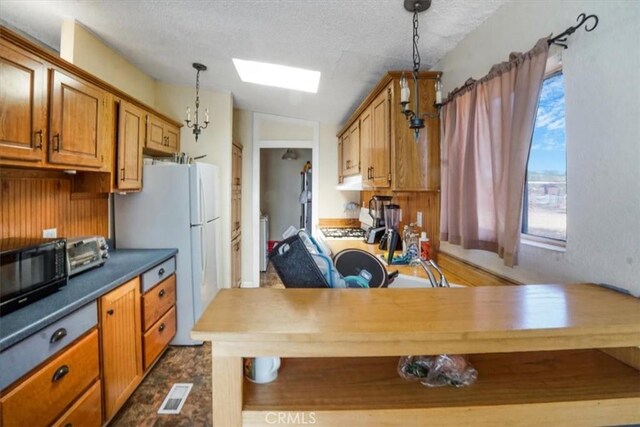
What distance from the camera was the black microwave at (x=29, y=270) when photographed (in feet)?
4.17

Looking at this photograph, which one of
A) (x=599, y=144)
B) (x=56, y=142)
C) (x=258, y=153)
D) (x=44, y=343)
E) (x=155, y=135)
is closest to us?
(x=599, y=144)

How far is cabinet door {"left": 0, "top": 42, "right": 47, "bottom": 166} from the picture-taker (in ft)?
4.67

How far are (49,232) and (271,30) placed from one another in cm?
203

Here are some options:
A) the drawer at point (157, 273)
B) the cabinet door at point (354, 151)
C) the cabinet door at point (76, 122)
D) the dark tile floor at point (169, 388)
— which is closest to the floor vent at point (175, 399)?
the dark tile floor at point (169, 388)

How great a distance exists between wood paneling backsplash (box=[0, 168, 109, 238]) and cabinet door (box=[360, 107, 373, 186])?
2312 millimetres

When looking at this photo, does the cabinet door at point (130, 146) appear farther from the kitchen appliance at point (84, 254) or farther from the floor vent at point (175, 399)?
the floor vent at point (175, 399)

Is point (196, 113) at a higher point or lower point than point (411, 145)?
higher

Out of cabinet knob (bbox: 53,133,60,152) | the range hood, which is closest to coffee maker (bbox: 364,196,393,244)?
the range hood

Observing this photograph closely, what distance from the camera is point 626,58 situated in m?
1.00

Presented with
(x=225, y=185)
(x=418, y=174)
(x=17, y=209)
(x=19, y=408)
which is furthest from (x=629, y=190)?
(x=225, y=185)

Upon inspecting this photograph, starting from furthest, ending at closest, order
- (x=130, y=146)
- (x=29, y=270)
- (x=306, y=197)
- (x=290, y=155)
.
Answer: (x=290, y=155) → (x=306, y=197) → (x=130, y=146) → (x=29, y=270)

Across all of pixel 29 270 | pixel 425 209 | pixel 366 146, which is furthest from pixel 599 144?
pixel 29 270

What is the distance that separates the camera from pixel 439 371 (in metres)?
0.86

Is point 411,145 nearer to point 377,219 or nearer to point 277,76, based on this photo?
point 377,219
